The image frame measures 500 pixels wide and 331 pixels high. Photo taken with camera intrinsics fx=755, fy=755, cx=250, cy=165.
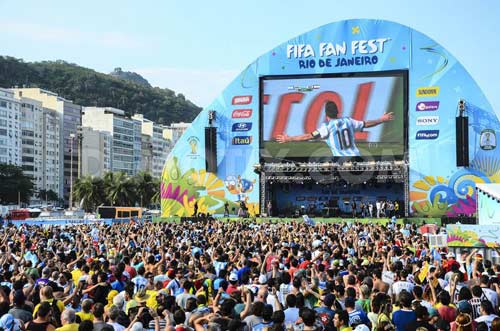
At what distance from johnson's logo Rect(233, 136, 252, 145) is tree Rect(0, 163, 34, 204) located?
48.9 metres

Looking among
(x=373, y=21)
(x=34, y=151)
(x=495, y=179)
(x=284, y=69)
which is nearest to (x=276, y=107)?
(x=284, y=69)

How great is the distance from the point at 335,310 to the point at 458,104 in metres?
38.5

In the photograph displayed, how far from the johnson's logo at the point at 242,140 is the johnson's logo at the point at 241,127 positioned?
51cm

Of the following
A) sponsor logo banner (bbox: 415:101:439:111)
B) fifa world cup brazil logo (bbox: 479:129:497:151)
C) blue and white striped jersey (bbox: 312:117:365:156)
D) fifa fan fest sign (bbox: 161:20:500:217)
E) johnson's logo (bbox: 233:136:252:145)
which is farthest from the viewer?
johnson's logo (bbox: 233:136:252:145)

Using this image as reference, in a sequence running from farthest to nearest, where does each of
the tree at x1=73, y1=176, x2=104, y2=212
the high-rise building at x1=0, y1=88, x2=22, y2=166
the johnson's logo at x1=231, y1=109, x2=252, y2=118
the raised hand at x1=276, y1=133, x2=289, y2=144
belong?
the high-rise building at x1=0, y1=88, x2=22, y2=166, the tree at x1=73, y1=176, x2=104, y2=212, the johnson's logo at x1=231, y1=109, x2=252, y2=118, the raised hand at x1=276, y1=133, x2=289, y2=144

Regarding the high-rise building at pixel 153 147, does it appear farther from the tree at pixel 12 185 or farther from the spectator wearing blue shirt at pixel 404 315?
the spectator wearing blue shirt at pixel 404 315

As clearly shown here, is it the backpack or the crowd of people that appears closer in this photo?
the crowd of people

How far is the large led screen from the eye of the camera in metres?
45.6

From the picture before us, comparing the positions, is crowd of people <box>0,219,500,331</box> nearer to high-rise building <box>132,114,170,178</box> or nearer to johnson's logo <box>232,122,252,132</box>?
johnson's logo <box>232,122,252,132</box>

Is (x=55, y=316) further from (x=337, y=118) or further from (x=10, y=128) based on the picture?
(x=10, y=128)

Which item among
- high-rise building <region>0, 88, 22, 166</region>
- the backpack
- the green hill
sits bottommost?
the backpack

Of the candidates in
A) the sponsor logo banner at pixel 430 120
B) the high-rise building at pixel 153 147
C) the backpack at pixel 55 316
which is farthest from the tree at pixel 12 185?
the backpack at pixel 55 316

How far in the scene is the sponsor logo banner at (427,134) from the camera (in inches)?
1781

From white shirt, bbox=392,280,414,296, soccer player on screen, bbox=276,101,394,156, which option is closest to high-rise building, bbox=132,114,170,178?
soccer player on screen, bbox=276,101,394,156
